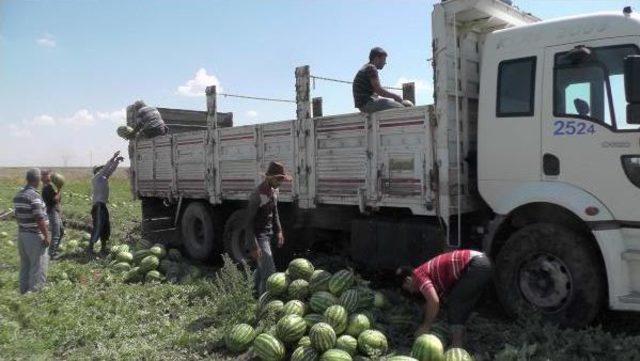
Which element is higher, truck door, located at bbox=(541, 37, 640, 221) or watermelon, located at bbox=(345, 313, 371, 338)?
truck door, located at bbox=(541, 37, 640, 221)

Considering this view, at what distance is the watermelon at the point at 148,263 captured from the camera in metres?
8.75

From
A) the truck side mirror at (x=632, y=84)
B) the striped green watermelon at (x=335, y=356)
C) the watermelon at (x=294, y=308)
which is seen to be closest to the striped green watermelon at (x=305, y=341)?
the striped green watermelon at (x=335, y=356)

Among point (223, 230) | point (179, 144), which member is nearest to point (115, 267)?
point (223, 230)

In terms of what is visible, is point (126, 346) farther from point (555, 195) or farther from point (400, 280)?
point (555, 195)

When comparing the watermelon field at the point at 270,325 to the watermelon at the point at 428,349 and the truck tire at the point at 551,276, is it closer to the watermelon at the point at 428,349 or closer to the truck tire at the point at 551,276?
the watermelon at the point at 428,349

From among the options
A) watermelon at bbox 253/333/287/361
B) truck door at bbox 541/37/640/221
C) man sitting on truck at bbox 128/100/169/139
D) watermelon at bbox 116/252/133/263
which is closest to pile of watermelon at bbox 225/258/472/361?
watermelon at bbox 253/333/287/361

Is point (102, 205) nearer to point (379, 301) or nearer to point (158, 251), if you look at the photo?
point (158, 251)

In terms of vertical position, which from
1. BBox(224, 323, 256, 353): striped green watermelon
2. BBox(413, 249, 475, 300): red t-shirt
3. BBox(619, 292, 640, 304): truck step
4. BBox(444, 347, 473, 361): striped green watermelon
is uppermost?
BBox(413, 249, 475, 300): red t-shirt

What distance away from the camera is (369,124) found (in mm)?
6945

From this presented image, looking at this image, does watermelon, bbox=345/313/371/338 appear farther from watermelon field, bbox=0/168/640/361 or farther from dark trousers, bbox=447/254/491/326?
dark trousers, bbox=447/254/491/326

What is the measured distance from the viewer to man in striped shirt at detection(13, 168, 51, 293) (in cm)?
802

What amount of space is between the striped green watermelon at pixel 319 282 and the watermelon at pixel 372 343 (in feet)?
3.34

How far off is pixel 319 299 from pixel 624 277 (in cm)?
290

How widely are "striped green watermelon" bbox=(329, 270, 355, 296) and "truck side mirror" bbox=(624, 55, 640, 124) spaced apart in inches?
123
